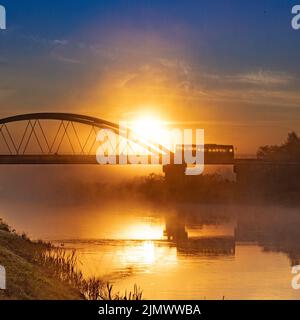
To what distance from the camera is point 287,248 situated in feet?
144

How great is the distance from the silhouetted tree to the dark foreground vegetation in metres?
72.9

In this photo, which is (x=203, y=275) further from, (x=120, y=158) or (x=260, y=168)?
(x=260, y=168)

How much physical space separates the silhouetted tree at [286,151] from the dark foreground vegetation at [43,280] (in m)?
72.9

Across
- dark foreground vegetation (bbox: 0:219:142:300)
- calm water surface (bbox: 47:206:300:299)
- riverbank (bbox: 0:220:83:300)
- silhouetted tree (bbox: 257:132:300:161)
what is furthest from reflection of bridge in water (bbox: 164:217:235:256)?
silhouetted tree (bbox: 257:132:300:161)

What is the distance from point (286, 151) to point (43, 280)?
8757cm

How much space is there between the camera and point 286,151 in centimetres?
10550

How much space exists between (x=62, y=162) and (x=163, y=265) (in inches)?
2229

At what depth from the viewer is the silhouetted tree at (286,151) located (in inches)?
4038

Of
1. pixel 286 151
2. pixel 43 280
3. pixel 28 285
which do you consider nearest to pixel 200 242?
pixel 43 280

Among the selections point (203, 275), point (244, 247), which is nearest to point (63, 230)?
point (244, 247)
